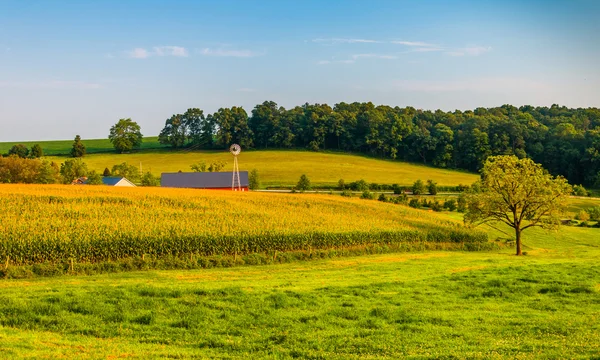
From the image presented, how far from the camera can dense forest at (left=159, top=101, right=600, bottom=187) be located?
4615 inches

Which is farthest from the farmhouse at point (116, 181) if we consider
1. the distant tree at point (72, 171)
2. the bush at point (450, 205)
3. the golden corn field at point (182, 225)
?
the bush at point (450, 205)

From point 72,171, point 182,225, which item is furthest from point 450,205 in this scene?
point 72,171

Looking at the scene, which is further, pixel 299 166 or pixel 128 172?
pixel 299 166

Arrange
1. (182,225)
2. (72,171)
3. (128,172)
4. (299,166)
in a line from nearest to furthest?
(182,225) < (72,171) < (128,172) < (299,166)

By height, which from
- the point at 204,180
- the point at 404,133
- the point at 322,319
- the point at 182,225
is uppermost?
the point at 404,133

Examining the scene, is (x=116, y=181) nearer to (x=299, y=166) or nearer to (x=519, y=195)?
(x=299, y=166)

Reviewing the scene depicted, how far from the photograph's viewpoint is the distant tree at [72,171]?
8381 cm

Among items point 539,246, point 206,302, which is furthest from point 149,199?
point 539,246

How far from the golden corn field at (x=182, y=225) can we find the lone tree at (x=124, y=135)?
9870 cm

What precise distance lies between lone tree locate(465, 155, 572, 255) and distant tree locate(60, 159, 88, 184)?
68.3 meters

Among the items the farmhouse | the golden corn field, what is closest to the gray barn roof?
the farmhouse

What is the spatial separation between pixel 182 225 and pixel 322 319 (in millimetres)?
21704

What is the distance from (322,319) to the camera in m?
14.5

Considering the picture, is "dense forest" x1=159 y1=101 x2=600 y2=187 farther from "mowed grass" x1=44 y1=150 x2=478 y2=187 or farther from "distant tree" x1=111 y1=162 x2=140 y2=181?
"distant tree" x1=111 y1=162 x2=140 y2=181
